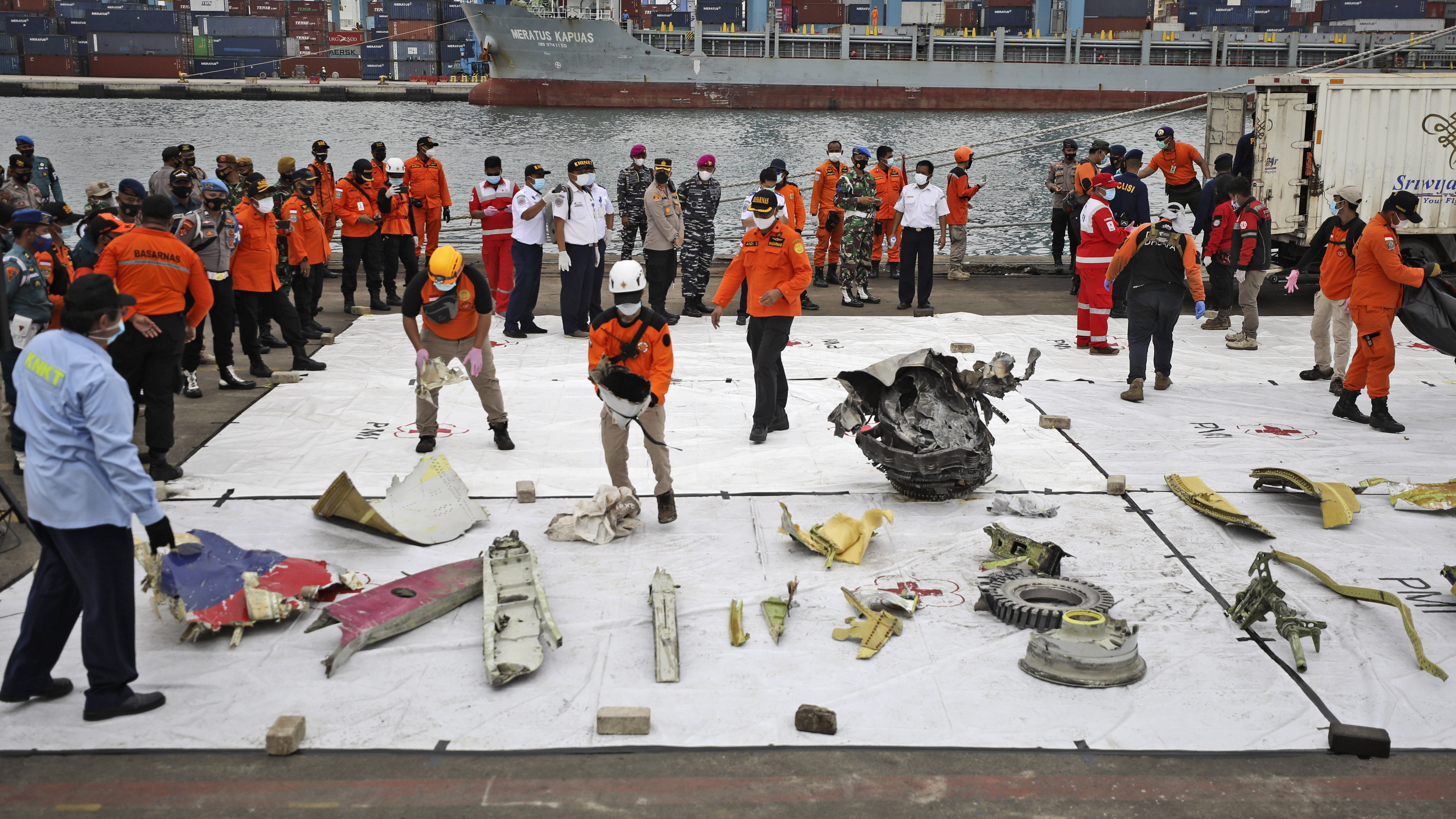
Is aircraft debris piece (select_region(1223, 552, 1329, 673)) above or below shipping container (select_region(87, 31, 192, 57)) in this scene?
below

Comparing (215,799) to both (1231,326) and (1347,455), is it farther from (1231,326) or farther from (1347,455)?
(1231,326)

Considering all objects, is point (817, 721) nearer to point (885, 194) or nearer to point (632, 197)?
point (632, 197)

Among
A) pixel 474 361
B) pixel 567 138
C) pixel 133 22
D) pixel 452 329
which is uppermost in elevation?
pixel 133 22

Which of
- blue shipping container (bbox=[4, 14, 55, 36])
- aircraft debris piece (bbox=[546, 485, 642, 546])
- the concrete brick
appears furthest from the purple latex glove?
blue shipping container (bbox=[4, 14, 55, 36])

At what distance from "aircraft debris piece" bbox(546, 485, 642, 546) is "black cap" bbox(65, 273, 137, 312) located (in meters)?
2.74

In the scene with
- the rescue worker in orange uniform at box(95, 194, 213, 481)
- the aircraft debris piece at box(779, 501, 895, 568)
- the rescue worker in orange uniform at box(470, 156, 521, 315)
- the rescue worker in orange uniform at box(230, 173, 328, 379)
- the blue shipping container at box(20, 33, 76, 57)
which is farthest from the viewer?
the blue shipping container at box(20, 33, 76, 57)

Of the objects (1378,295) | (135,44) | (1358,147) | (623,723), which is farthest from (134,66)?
(623,723)

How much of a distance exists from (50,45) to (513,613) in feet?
337

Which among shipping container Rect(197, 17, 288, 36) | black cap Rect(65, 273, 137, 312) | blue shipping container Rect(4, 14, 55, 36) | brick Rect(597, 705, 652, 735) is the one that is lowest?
brick Rect(597, 705, 652, 735)

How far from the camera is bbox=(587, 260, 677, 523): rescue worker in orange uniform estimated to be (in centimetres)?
630

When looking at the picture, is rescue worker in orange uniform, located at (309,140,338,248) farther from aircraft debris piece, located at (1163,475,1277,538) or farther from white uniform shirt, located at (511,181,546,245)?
aircraft debris piece, located at (1163,475,1277,538)

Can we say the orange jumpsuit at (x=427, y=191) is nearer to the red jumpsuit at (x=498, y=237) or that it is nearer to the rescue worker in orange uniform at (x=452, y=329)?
the red jumpsuit at (x=498, y=237)

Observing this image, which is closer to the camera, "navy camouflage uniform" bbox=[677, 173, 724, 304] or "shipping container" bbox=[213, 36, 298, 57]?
"navy camouflage uniform" bbox=[677, 173, 724, 304]

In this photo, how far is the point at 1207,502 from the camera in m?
6.76
